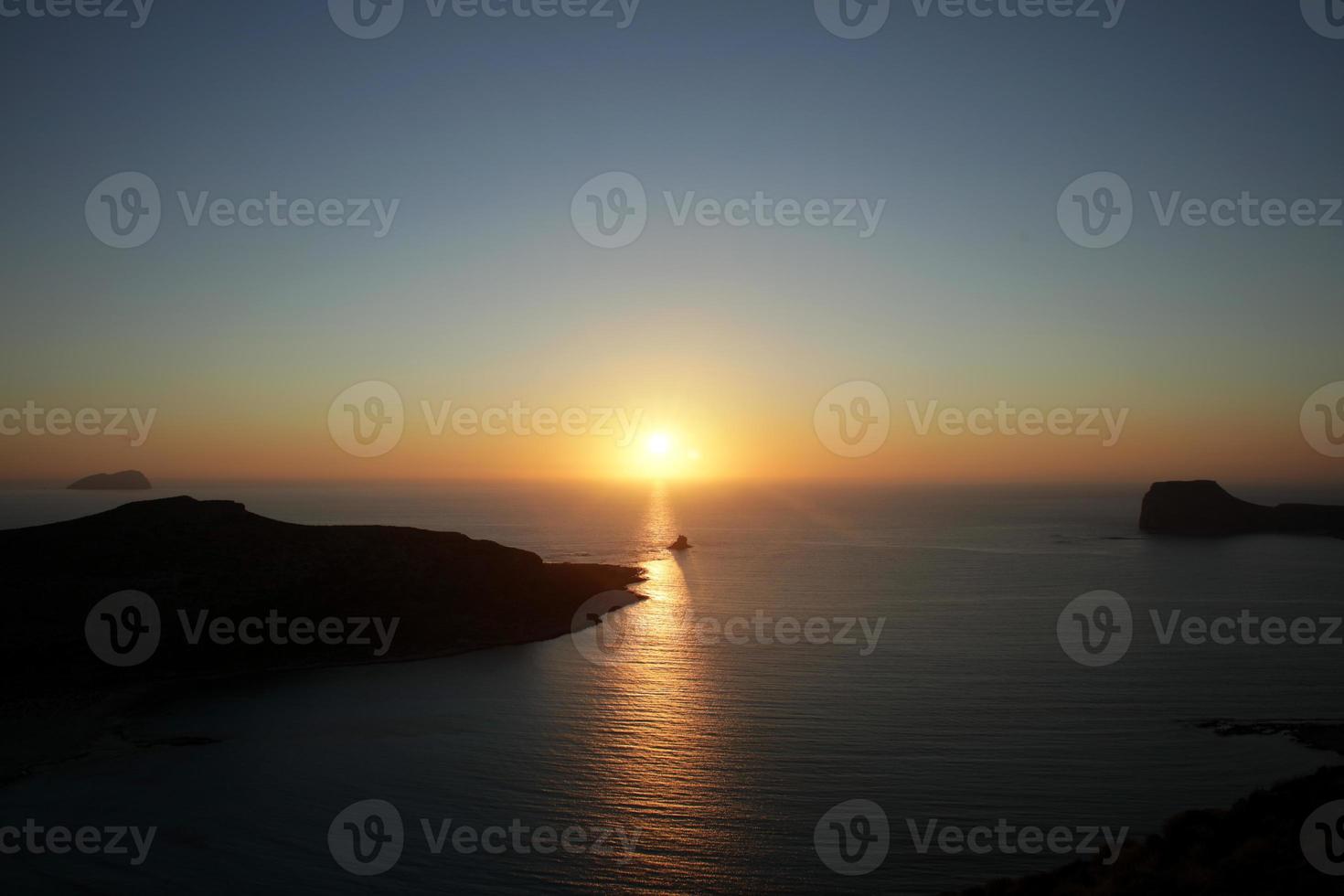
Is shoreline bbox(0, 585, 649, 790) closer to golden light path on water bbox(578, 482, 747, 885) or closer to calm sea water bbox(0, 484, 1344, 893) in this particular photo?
calm sea water bbox(0, 484, 1344, 893)

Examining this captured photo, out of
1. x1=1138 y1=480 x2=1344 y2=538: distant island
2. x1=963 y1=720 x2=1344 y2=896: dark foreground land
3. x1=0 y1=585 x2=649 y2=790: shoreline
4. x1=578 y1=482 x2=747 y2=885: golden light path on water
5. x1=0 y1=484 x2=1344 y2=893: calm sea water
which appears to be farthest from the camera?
x1=1138 y1=480 x2=1344 y2=538: distant island

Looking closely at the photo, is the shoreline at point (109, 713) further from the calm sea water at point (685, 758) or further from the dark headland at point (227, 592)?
the calm sea water at point (685, 758)

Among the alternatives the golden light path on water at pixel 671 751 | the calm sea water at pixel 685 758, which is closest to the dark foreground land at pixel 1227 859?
the calm sea water at pixel 685 758

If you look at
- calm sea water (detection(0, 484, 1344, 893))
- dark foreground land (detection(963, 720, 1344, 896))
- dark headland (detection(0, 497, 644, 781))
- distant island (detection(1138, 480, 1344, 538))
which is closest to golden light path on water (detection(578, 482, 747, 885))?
calm sea water (detection(0, 484, 1344, 893))

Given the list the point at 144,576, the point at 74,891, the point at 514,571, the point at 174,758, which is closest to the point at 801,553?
the point at 514,571

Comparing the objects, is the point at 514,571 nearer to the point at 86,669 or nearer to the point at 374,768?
the point at 86,669
